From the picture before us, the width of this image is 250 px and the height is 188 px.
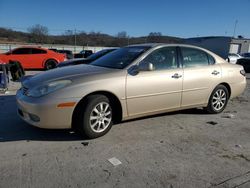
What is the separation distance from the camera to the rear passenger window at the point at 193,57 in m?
5.06

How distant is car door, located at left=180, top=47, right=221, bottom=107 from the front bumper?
7.51ft

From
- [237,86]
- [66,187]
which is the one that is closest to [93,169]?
[66,187]

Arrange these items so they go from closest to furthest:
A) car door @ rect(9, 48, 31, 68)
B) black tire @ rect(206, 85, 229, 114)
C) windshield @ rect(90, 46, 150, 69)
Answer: windshield @ rect(90, 46, 150, 69)
black tire @ rect(206, 85, 229, 114)
car door @ rect(9, 48, 31, 68)

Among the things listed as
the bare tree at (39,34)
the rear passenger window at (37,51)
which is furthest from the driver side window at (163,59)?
the bare tree at (39,34)

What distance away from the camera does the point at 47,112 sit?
3.69 meters

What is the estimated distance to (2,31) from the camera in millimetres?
58906

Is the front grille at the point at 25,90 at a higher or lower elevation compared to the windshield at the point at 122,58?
lower

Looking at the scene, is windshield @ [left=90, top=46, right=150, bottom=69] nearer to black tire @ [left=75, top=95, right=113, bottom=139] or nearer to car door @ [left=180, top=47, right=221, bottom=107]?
black tire @ [left=75, top=95, right=113, bottom=139]

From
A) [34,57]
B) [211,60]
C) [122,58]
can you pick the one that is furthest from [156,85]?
[34,57]

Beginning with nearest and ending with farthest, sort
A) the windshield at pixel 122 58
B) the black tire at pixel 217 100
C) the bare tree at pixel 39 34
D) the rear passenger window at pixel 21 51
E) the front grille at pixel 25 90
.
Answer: the front grille at pixel 25 90 < the windshield at pixel 122 58 < the black tire at pixel 217 100 < the rear passenger window at pixel 21 51 < the bare tree at pixel 39 34

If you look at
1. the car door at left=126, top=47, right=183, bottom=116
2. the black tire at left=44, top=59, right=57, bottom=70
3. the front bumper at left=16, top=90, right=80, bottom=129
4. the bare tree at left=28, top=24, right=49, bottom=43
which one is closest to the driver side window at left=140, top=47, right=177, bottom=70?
the car door at left=126, top=47, right=183, bottom=116

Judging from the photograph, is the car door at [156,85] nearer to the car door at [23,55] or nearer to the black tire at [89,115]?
the black tire at [89,115]

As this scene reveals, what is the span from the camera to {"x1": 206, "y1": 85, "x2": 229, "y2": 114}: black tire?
5547 millimetres

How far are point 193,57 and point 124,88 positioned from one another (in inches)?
73.5
